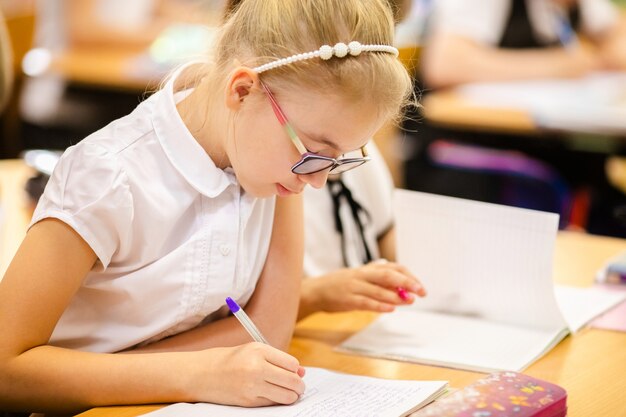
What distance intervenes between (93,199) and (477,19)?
2.72 metres

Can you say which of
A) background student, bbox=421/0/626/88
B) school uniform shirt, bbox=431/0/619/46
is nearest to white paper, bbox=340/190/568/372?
background student, bbox=421/0/626/88

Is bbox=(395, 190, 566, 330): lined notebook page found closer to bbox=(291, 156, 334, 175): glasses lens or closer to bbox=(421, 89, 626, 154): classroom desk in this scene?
bbox=(291, 156, 334, 175): glasses lens

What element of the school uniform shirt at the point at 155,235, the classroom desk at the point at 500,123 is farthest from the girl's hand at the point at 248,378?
the classroom desk at the point at 500,123

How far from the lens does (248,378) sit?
1132 mm

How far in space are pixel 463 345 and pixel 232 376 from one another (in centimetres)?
43

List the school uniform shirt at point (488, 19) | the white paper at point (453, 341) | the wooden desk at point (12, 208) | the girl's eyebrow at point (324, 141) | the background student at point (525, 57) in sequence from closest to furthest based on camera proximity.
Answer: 1. the girl's eyebrow at point (324, 141)
2. the white paper at point (453, 341)
3. the wooden desk at point (12, 208)
4. the background student at point (525, 57)
5. the school uniform shirt at point (488, 19)

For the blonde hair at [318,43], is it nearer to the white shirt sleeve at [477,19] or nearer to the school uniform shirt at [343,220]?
the school uniform shirt at [343,220]

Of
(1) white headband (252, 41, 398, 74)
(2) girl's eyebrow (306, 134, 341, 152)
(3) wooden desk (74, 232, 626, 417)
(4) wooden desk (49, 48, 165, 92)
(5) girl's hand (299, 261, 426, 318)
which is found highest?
(4) wooden desk (49, 48, 165, 92)

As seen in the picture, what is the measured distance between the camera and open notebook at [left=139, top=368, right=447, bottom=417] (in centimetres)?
113

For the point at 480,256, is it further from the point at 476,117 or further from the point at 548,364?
the point at 476,117

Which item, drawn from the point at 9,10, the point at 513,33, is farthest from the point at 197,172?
the point at 9,10

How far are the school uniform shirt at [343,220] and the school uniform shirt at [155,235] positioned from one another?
0.43 metres

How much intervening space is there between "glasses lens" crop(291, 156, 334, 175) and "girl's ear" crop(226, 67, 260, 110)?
0.34 ft

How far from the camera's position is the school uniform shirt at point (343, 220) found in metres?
1.72
